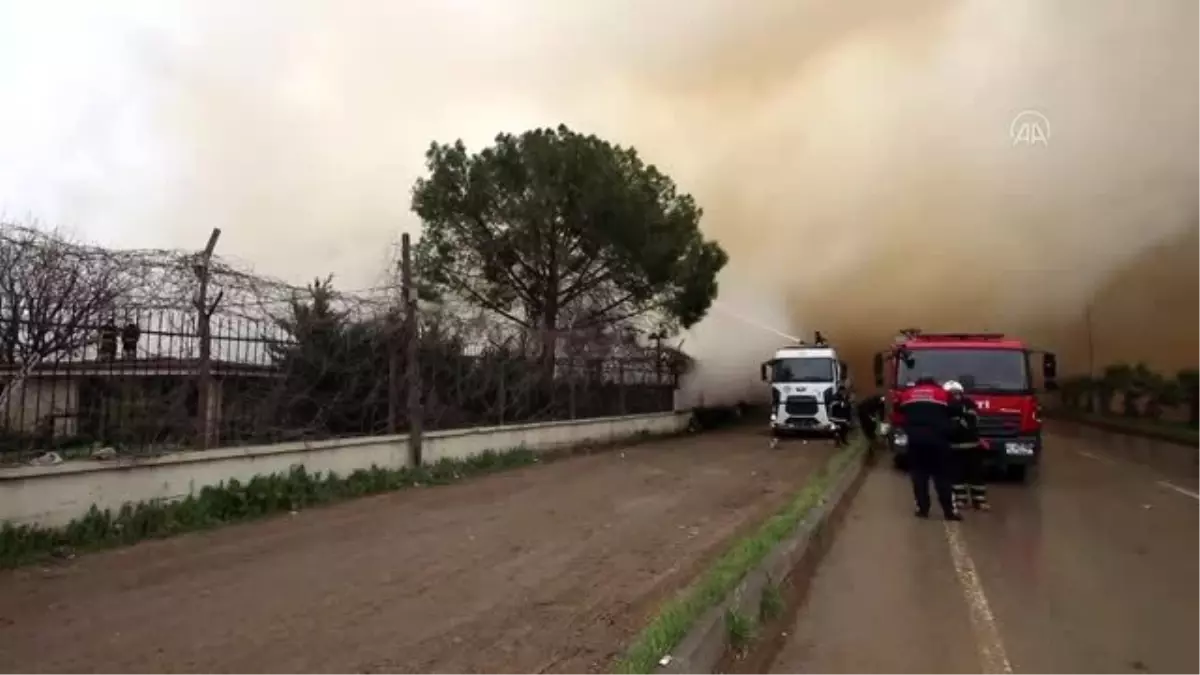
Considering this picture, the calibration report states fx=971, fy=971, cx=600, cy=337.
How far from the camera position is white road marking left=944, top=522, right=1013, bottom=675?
4988mm

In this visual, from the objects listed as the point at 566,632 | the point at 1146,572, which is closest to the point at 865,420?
the point at 1146,572

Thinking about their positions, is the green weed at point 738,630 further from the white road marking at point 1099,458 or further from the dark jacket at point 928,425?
the white road marking at point 1099,458

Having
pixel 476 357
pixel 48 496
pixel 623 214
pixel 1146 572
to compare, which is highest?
pixel 623 214

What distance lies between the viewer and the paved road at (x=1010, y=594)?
511 cm

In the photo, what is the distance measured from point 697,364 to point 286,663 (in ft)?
83.9

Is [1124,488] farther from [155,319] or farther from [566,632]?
[155,319]

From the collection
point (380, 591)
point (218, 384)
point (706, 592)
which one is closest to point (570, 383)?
point (218, 384)

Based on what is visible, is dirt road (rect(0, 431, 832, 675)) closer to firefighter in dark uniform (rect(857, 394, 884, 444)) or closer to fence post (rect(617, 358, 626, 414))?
fence post (rect(617, 358, 626, 414))

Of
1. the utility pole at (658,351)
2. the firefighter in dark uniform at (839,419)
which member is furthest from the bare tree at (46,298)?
the utility pole at (658,351)

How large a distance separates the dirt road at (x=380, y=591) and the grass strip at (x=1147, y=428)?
56.6 ft

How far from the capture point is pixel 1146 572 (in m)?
7.45

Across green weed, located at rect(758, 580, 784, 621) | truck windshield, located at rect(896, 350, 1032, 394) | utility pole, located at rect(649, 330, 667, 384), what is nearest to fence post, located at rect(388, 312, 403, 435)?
green weed, located at rect(758, 580, 784, 621)

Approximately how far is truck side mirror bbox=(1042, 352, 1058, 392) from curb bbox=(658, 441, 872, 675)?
4.78 meters

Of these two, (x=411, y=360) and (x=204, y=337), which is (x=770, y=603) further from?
(x=411, y=360)
